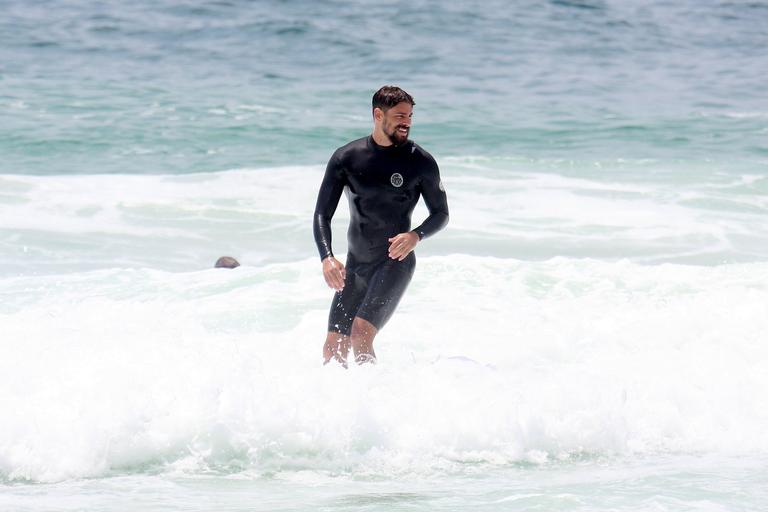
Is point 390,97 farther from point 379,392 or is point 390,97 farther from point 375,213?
point 379,392

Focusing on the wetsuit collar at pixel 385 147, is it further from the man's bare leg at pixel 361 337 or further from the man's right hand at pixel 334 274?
the man's bare leg at pixel 361 337

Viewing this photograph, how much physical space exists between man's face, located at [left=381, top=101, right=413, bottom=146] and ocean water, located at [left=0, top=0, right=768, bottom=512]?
1287 mm

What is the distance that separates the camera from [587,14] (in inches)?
1404

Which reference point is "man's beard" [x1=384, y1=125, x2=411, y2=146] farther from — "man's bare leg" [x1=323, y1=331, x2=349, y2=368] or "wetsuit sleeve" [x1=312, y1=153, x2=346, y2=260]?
"man's bare leg" [x1=323, y1=331, x2=349, y2=368]

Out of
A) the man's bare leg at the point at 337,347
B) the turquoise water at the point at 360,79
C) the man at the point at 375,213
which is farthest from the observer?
the turquoise water at the point at 360,79

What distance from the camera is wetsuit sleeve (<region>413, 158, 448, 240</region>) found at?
6411 mm

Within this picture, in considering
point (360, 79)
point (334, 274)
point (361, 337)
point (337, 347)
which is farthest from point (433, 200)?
point (360, 79)

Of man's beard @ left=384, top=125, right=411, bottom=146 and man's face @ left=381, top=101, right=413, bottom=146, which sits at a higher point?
man's face @ left=381, top=101, right=413, bottom=146

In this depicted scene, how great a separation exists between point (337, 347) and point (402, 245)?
2.58ft

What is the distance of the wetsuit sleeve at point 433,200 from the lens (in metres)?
6.41

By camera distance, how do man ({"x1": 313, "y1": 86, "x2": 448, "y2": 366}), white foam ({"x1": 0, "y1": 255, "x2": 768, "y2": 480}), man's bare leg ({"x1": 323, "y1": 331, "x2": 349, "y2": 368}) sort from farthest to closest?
man's bare leg ({"x1": 323, "y1": 331, "x2": 349, "y2": 368})
man ({"x1": 313, "y1": 86, "x2": 448, "y2": 366})
white foam ({"x1": 0, "y1": 255, "x2": 768, "y2": 480})

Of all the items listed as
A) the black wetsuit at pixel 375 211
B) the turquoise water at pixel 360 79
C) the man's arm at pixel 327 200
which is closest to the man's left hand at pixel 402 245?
the black wetsuit at pixel 375 211

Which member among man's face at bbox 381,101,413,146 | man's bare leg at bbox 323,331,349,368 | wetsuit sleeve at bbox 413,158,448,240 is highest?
man's face at bbox 381,101,413,146

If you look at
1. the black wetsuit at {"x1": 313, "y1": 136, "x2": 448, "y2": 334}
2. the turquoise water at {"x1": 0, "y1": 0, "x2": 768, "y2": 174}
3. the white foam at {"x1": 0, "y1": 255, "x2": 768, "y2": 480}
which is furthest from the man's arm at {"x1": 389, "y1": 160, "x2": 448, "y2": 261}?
the turquoise water at {"x1": 0, "y1": 0, "x2": 768, "y2": 174}
